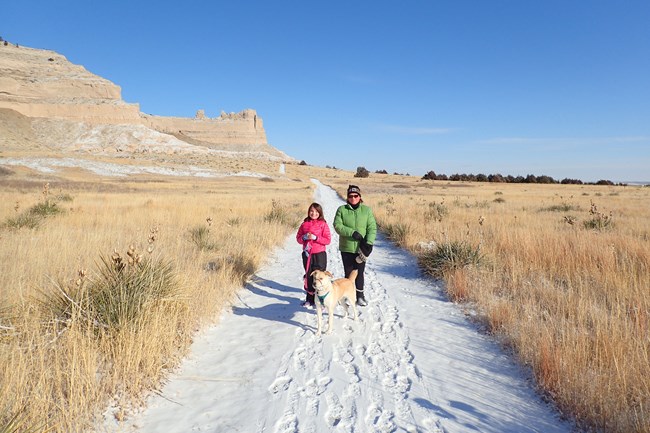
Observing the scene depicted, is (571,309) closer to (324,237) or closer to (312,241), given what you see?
(324,237)

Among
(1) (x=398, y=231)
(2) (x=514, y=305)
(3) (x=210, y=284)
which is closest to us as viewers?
(2) (x=514, y=305)

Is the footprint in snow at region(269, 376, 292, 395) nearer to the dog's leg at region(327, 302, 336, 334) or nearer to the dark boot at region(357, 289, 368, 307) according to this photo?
the dog's leg at region(327, 302, 336, 334)

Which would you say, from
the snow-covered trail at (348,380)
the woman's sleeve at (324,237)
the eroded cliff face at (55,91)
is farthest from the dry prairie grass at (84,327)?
the eroded cliff face at (55,91)

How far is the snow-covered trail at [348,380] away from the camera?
9.22 feet

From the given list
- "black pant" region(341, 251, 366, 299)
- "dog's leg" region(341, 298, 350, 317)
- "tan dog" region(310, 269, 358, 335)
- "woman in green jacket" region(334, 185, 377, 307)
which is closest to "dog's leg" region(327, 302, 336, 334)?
"tan dog" region(310, 269, 358, 335)

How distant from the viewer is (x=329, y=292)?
15.0 ft

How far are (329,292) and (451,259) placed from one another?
3.92m

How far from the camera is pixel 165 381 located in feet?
11.1

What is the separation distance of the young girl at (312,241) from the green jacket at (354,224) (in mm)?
278

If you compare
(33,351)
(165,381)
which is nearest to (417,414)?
(165,381)

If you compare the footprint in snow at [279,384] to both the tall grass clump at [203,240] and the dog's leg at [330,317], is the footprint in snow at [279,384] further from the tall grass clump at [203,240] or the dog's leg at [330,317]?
the tall grass clump at [203,240]

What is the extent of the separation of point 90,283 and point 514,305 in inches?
244

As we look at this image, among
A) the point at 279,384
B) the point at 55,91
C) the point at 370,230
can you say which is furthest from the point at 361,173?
the point at 55,91

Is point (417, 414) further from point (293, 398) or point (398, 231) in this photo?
point (398, 231)
